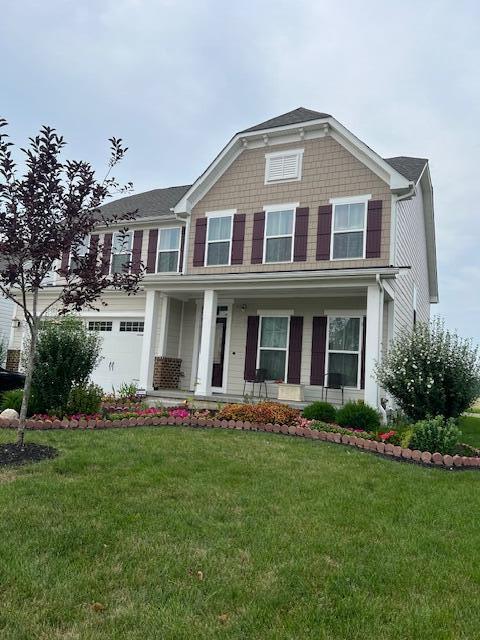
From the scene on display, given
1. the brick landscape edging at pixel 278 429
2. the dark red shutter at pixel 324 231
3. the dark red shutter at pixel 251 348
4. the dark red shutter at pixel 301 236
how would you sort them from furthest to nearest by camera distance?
the dark red shutter at pixel 251 348 < the dark red shutter at pixel 301 236 < the dark red shutter at pixel 324 231 < the brick landscape edging at pixel 278 429

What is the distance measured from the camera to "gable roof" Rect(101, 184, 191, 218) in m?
16.4

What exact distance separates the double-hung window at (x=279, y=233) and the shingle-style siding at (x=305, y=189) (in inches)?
8.3

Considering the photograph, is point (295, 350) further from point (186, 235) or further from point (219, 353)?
point (186, 235)

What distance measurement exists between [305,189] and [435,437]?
7978 millimetres

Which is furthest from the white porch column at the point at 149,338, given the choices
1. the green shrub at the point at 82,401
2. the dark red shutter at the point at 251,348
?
the green shrub at the point at 82,401

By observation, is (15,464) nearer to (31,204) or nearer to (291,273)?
(31,204)

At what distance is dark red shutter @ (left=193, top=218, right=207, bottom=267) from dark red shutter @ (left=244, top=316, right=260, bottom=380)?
2.24m

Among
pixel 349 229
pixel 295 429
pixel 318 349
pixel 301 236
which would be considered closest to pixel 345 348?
pixel 318 349

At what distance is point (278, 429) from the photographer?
28.7 feet

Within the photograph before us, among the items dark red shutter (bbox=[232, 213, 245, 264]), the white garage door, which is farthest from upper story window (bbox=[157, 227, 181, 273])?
dark red shutter (bbox=[232, 213, 245, 264])

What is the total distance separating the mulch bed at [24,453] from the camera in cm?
586

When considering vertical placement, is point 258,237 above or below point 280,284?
above

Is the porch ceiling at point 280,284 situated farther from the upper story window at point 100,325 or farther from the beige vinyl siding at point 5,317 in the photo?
the beige vinyl siding at point 5,317

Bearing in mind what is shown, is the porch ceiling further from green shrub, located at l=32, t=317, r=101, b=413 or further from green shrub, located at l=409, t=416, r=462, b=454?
green shrub, located at l=409, t=416, r=462, b=454
